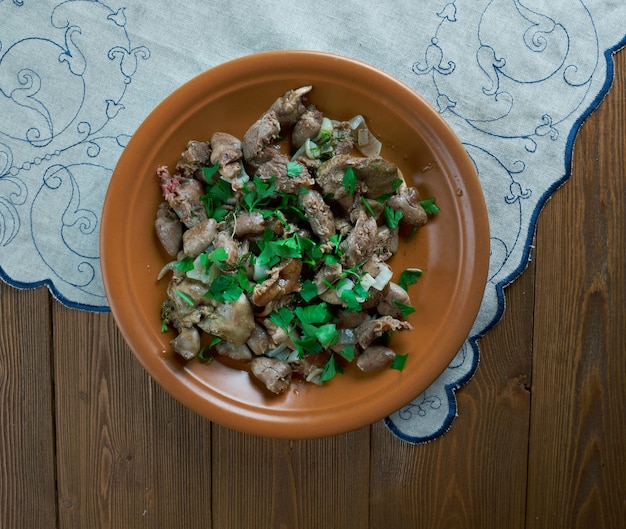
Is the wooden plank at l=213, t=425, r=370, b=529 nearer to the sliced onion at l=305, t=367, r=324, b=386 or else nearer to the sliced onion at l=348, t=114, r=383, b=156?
the sliced onion at l=305, t=367, r=324, b=386

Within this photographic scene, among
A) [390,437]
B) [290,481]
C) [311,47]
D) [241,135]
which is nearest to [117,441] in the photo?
[290,481]

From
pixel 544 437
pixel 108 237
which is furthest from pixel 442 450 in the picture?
pixel 108 237

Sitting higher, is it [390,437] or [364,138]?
[364,138]

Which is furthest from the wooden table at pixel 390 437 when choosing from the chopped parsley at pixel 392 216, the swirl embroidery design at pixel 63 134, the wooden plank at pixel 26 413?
the chopped parsley at pixel 392 216

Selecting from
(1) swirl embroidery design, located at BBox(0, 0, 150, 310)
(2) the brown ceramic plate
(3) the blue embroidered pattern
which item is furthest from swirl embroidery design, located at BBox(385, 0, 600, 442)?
(1) swirl embroidery design, located at BBox(0, 0, 150, 310)

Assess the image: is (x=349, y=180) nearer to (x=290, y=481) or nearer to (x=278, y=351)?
(x=278, y=351)

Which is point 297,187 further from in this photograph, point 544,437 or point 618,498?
point 618,498
